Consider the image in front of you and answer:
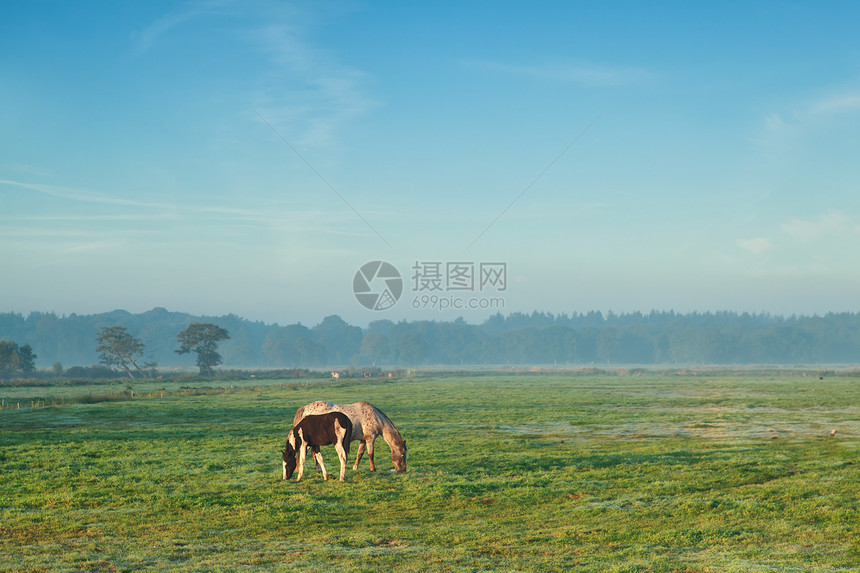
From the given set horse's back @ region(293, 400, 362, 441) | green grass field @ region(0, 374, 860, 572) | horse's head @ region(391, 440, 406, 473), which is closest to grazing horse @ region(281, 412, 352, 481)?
horse's back @ region(293, 400, 362, 441)

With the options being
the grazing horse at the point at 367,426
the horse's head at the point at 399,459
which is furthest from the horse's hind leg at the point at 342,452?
the horse's head at the point at 399,459

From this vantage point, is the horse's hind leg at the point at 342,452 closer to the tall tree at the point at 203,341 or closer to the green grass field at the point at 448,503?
the green grass field at the point at 448,503

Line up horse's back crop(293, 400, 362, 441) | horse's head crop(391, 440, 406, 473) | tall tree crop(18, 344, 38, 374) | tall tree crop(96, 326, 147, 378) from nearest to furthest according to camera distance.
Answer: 1. horse's back crop(293, 400, 362, 441)
2. horse's head crop(391, 440, 406, 473)
3. tall tree crop(18, 344, 38, 374)
4. tall tree crop(96, 326, 147, 378)

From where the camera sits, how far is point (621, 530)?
16.8 m

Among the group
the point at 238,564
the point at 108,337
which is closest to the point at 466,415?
the point at 238,564

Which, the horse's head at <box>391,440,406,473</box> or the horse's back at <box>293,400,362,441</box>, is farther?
the horse's head at <box>391,440,406,473</box>

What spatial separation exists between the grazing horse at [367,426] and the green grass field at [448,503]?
687 millimetres

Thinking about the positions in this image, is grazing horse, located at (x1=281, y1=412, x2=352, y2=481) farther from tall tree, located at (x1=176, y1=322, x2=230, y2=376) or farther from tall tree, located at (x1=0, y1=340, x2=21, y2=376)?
tall tree, located at (x1=0, y1=340, x2=21, y2=376)

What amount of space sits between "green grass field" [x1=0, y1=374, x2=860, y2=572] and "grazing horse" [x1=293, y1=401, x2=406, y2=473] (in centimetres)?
69

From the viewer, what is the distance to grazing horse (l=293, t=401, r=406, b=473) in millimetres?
23844

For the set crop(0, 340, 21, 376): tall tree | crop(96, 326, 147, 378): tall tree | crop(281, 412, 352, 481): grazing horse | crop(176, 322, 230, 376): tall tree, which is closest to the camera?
crop(281, 412, 352, 481): grazing horse

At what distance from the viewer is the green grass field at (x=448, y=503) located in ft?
46.9

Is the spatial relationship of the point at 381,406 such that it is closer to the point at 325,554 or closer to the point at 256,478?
the point at 256,478

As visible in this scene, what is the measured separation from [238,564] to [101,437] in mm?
26209
